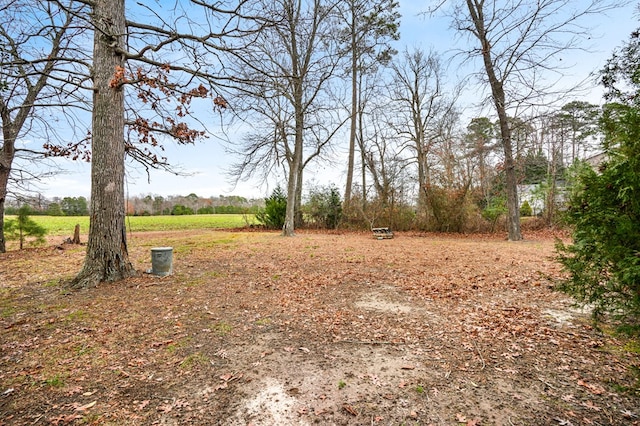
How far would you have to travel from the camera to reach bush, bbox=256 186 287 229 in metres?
17.8

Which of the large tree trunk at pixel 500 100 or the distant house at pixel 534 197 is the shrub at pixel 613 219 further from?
the distant house at pixel 534 197

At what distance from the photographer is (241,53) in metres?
5.30

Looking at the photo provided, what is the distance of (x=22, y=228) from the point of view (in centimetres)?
996

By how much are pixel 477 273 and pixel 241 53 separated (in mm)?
5868

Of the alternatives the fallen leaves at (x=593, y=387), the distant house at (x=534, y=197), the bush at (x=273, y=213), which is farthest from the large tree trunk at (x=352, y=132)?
the fallen leaves at (x=593, y=387)

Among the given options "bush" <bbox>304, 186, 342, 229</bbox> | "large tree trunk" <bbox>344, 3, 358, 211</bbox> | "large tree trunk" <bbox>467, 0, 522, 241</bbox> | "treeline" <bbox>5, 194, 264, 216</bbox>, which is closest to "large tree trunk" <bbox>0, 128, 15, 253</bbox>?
"treeline" <bbox>5, 194, 264, 216</bbox>

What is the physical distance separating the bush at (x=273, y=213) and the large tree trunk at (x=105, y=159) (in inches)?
496

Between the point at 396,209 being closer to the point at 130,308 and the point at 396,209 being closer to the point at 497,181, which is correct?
the point at 497,181

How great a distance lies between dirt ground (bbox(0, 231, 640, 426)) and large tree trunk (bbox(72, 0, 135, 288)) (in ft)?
1.28

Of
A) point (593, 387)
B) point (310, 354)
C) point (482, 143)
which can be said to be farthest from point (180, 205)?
point (593, 387)

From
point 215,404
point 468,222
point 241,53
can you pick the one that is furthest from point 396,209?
point 215,404

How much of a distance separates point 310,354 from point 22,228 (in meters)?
11.9

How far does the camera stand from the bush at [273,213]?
1780 cm

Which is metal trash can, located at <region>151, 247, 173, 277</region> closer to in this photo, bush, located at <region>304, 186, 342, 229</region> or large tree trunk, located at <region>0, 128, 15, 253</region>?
large tree trunk, located at <region>0, 128, 15, 253</region>
